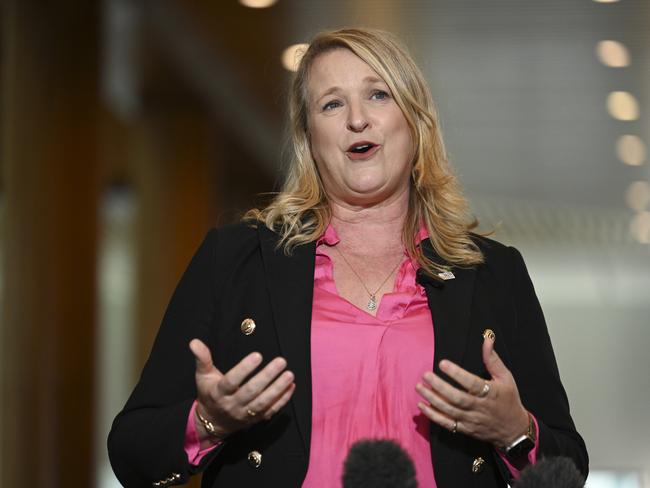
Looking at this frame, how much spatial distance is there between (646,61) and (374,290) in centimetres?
560

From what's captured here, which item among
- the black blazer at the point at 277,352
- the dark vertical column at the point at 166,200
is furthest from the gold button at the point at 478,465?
the dark vertical column at the point at 166,200

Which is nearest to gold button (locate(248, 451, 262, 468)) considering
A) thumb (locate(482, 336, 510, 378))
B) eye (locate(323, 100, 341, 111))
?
thumb (locate(482, 336, 510, 378))

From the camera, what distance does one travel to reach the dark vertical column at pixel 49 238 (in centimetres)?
562

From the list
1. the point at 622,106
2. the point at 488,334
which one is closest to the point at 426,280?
the point at 488,334

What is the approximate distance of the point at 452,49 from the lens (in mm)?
7195

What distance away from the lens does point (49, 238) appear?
5953 mm

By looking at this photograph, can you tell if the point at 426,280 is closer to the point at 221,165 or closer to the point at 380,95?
the point at 380,95

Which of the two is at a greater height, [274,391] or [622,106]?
[622,106]

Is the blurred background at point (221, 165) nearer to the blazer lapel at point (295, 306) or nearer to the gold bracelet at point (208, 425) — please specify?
the blazer lapel at point (295, 306)

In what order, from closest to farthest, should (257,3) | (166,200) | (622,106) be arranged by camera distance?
(257,3)
(622,106)
(166,200)

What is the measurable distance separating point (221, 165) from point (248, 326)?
8.02m

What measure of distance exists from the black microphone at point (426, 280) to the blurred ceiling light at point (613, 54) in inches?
206

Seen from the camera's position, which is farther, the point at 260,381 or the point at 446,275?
the point at 446,275

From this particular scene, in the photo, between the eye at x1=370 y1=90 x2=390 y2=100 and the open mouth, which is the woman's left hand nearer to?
the open mouth
